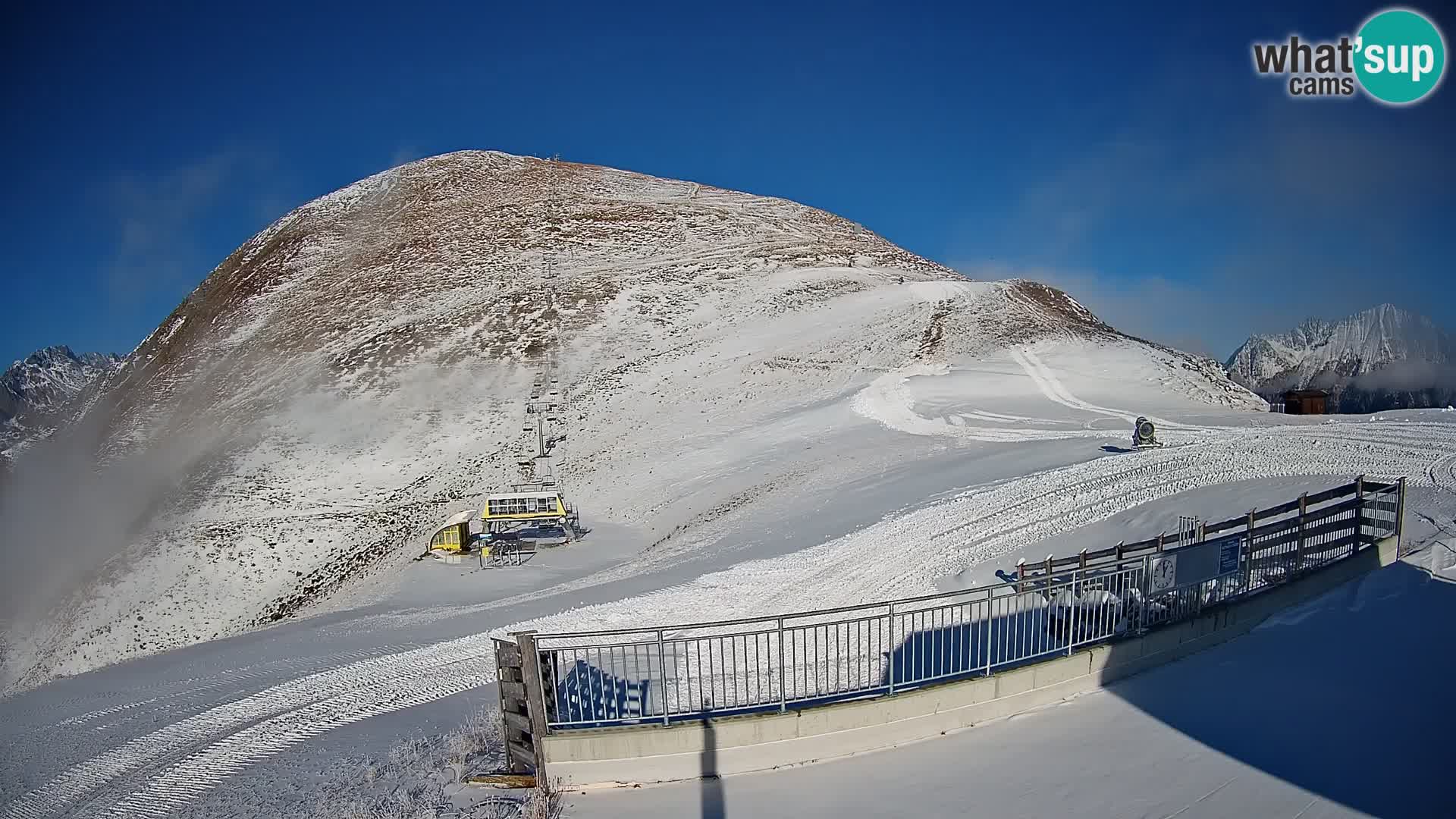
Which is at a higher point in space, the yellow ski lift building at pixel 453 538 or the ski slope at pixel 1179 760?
the ski slope at pixel 1179 760

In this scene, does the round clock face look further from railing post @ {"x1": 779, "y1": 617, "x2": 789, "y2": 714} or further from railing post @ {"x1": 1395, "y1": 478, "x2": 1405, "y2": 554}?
railing post @ {"x1": 1395, "y1": 478, "x2": 1405, "y2": 554}

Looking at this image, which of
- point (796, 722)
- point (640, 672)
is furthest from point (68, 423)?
point (796, 722)

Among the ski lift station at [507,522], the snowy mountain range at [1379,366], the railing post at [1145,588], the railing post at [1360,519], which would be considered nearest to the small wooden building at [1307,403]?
the railing post at [1360,519]

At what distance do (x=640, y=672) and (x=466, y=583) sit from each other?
13.7 m

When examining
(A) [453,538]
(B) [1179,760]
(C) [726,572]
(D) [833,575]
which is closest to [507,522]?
(A) [453,538]

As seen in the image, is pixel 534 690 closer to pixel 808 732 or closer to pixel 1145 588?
pixel 808 732

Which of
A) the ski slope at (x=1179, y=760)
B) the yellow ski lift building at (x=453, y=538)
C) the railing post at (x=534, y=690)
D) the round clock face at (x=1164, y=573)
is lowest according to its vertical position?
the yellow ski lift building at (x=453, y=538)

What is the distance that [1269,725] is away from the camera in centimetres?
767

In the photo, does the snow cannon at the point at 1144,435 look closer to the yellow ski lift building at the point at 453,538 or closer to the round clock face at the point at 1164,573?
the round clock face at the point at 1164,573

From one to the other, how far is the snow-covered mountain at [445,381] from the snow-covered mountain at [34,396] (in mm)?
7154

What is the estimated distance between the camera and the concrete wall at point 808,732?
7.38 metres

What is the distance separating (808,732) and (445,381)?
44.2 m

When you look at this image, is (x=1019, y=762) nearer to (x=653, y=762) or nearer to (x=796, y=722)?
(x=796, y=722)

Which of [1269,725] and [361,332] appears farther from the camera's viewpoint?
[361,332]
